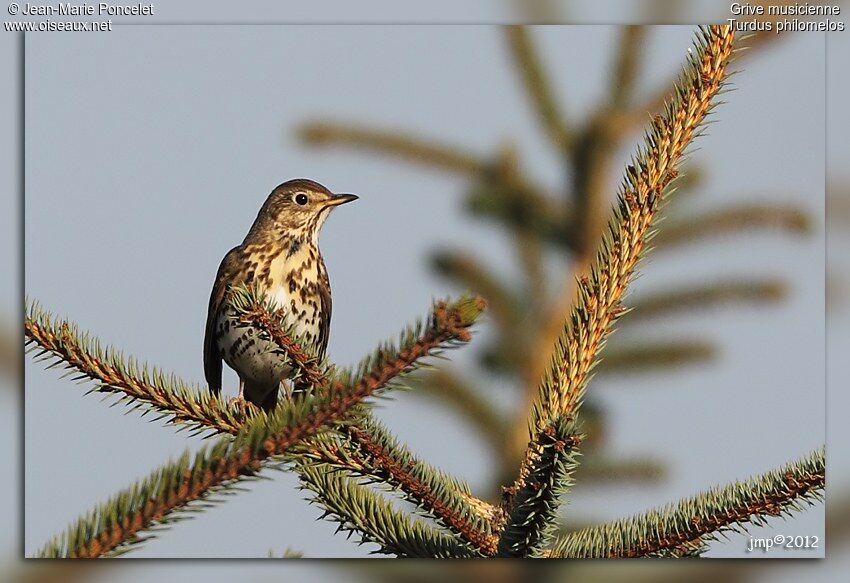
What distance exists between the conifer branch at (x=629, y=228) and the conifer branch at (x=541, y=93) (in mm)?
846

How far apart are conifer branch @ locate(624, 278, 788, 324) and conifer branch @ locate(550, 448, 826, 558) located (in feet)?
2.47

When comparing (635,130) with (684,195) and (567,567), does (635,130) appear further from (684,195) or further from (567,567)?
(567,567)

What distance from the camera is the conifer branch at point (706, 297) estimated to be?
2578 mm

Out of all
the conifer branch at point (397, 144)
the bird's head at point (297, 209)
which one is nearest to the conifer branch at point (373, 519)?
the conifer branch at point (397, 144)

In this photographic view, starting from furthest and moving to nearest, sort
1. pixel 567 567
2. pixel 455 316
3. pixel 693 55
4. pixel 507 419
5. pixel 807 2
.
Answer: pixel 807 2, pixel 507 419, pixel 567 567, pixel 693 55, pixel 455 316

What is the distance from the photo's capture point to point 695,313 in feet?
8.52

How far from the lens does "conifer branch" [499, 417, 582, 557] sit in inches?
54.0

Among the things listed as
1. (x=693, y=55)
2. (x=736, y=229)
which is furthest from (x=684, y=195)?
(x=693, y=55)

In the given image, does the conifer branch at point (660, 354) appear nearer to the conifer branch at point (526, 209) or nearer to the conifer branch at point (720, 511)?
the conifer branch at point (526, 209)

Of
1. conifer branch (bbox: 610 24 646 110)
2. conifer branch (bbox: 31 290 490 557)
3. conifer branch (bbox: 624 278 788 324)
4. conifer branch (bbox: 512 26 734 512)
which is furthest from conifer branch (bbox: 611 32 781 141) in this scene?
conifer branch (bbox: 31 290 490 557)

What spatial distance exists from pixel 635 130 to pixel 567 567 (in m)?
1.06

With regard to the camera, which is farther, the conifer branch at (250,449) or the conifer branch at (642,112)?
the conifer branch at (642,112)

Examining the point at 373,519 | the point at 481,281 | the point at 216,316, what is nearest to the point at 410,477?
the point at 373,519

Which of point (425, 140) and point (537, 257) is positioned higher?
point (425, 140)
